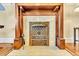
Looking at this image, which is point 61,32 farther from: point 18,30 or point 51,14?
point 18,30

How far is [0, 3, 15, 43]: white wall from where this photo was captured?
1.55 meters

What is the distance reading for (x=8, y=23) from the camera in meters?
1.62

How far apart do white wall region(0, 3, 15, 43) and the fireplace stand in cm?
22

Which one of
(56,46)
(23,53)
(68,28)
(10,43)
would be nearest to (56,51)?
(56,46)

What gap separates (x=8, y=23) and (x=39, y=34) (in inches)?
14.9

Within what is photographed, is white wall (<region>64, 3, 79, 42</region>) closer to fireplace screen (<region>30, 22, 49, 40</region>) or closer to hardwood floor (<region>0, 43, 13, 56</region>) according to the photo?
fireplace screen (<region>30, 22, 49, 40</region>)

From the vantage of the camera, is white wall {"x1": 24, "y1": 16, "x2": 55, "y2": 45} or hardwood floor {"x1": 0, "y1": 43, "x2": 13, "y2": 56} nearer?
hardwood floor {"x1": 0, "y1": 43, "x2": 13, "y2": 56}

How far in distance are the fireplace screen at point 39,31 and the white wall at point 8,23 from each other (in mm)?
228

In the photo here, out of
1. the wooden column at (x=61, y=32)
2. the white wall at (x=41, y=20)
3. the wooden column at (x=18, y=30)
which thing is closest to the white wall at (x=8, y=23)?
the wooden column at (x=18, y=30)

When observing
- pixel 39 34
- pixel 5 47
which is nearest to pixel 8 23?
pixel 5 47

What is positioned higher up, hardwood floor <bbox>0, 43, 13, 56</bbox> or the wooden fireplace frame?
the wooden fireplace frame

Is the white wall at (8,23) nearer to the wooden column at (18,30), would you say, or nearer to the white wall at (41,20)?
the wooden column at (18,30)

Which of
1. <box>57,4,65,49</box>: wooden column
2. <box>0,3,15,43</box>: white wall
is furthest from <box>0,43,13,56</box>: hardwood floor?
<box>57,4,65,49</box>: wooden column

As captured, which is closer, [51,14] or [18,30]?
[18,30]
